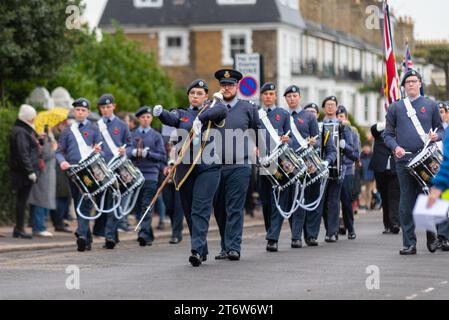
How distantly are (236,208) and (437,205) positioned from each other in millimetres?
6798

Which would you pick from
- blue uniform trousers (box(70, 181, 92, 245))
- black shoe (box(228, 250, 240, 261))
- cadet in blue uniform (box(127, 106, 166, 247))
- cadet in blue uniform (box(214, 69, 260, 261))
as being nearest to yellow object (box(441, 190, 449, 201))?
cadet in blue uniform (box(214, 69, 260, 261))

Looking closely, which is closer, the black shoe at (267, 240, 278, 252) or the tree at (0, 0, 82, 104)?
the black shoe at (267, 240, 278, 252)

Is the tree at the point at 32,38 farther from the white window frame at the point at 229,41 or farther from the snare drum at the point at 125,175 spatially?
the white window frame at the point at 229,41

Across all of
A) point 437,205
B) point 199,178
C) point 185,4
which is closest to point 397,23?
point 185,4

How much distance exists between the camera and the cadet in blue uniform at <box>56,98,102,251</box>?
19.3 m

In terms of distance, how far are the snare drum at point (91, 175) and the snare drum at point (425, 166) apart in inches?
176

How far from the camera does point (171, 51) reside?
74.0 m

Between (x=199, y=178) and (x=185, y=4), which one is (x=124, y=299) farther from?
(x=185, y=4)

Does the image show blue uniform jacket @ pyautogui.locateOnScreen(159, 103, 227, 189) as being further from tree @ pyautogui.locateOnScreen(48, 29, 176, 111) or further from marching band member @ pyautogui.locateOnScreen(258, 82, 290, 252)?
tree @ pyautogui.locateOnScreen(48, 29, 176, 111)

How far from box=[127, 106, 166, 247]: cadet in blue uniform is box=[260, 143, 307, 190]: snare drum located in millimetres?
2572

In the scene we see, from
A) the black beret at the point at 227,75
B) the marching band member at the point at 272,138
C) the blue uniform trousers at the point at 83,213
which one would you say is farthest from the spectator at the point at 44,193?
the black beret at the point at 227,75

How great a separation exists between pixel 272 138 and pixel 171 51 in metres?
55.6

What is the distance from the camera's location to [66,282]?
46.0ft

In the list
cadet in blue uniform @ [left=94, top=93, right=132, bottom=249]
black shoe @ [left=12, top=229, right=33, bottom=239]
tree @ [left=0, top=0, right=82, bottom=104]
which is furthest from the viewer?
tree @ [left=0, top=0, right=82, bottom=104]
